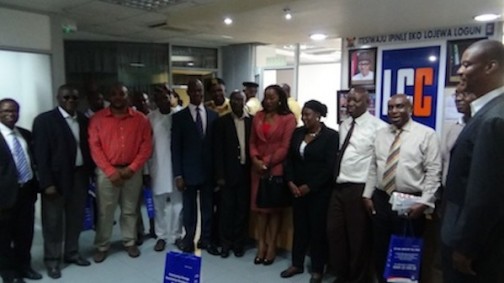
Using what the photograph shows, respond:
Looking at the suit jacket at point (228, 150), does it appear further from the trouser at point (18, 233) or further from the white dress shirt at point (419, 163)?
the trouser at point (18, 233)

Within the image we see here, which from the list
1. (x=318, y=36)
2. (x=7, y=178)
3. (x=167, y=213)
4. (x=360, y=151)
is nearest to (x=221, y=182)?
(x=167, y=213)

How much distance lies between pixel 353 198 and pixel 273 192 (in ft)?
2.20

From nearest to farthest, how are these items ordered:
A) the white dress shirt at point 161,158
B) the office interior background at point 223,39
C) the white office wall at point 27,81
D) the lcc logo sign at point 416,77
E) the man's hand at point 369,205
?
1. the man's hand at point 369,205
2. the white dress shirt at point 161,158
3. the office interior background at point 223,39
4. the white office wall at point 27,81
5. the lcc logo sign at point 416,77

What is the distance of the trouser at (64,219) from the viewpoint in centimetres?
321

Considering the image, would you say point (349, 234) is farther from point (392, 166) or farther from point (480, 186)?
point (480, 186)

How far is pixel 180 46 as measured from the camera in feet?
24.8

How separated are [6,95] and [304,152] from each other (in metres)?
3.43

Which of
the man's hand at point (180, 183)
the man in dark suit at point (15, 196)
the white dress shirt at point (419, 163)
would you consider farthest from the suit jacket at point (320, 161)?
the man in dark suit at point (15, 196)

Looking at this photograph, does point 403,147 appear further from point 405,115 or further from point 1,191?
point 1,191

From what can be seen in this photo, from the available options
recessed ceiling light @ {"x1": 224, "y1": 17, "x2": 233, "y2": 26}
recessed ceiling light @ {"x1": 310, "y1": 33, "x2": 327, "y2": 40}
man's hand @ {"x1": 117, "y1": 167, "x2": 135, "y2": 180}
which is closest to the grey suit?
man's hand @ {"x1": 117, "y1": 167, "x2": 135, "y2": 180}

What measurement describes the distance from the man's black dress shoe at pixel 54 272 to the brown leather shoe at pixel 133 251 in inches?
24.3

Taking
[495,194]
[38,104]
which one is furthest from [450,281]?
Result: [38,104]

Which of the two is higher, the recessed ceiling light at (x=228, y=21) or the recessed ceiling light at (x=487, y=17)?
the recessed ceiling light at (x=228, y=21)

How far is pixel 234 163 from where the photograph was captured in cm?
336
